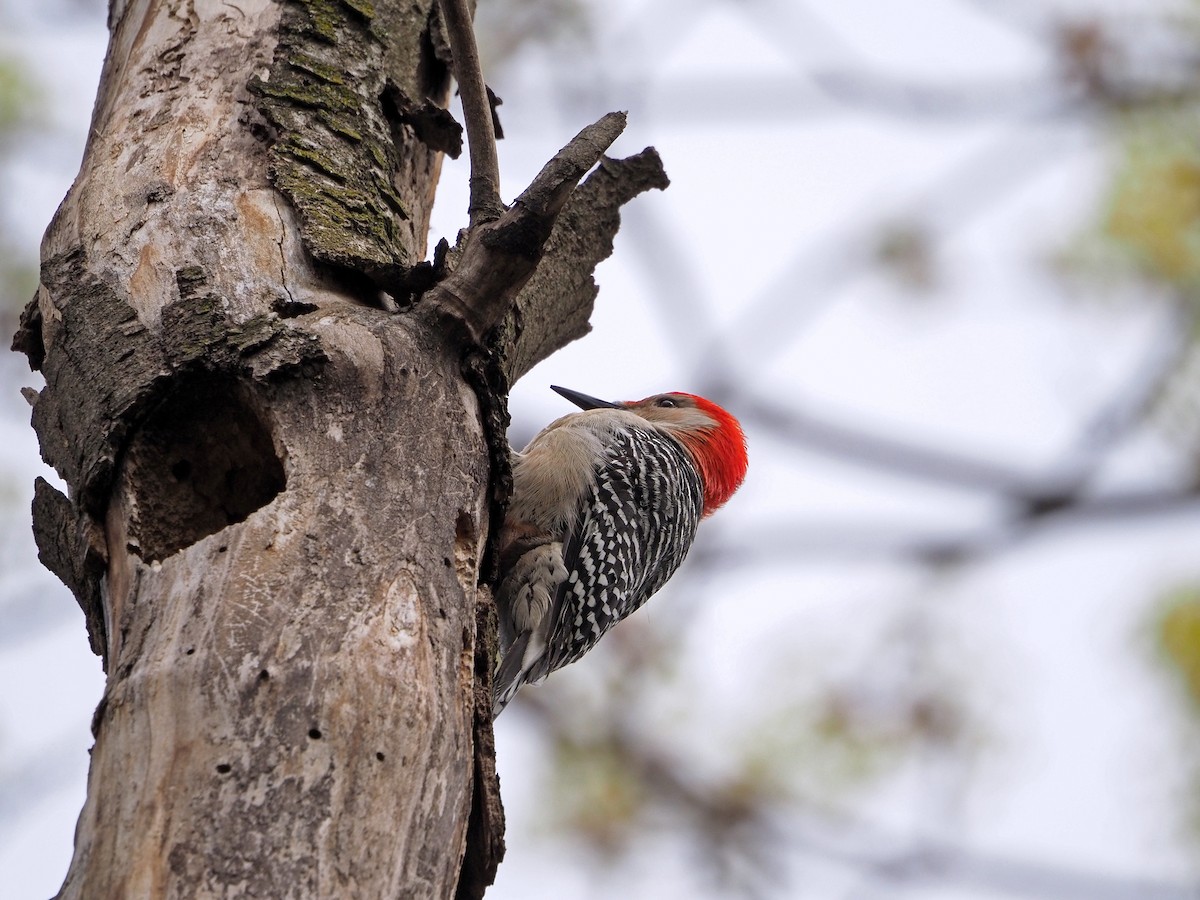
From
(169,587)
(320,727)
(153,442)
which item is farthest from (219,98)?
(320,727)

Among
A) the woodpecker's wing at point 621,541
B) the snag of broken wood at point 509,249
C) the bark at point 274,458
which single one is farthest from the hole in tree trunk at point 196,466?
the woodpecker's wing at point 621,541

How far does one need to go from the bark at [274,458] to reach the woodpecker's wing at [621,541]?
1.13m

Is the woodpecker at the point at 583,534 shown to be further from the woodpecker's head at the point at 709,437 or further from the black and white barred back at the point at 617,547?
the woodpecker's head at the point at 709,437

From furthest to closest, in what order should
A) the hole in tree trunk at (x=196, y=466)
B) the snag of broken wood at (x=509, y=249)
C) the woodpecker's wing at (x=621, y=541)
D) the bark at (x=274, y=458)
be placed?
1. the woodpecker's wing at (x=621, y=541)
2. the snag of broken wood at (x=509, y=249)
3. the hole in tree trunk at (x=196, y=466)
4. the bark at (x=274, y=458)

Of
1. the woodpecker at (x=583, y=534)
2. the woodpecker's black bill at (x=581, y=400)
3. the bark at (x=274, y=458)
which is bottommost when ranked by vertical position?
the bark at (x=274, y=458)

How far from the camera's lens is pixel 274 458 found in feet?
9.52

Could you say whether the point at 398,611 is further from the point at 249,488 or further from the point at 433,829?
the point at 249,488

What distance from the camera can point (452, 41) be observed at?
3227 millimetres

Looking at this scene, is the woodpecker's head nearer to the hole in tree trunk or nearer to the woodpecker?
the woodpecker

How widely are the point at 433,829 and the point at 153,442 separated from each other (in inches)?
44.6

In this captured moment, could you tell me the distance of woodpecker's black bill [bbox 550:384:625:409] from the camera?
6031mm

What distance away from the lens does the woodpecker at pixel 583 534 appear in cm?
444

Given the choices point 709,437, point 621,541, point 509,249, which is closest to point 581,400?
point 709,437

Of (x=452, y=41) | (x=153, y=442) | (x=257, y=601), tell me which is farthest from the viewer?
(x=452, y=41)
